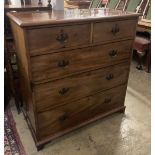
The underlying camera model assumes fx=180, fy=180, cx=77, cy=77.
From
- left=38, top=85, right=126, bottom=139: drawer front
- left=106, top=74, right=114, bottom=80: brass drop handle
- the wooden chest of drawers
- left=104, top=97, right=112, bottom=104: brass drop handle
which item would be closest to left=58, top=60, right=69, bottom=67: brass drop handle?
the wooden chest of drawers

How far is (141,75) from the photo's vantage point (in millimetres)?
2828

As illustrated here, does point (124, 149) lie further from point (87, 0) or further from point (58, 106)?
point (87, 0)

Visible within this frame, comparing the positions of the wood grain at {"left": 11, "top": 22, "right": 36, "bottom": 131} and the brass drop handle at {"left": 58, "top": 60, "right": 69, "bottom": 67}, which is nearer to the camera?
the wood grain at {"left": 11, "top": 22, "right": 36, "bottom": 131}

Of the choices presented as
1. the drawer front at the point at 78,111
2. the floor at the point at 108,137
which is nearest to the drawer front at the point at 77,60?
the drawer front at the point at 78,111

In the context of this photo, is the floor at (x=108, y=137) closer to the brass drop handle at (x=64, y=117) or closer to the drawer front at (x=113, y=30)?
the brass drop handle at (x=64, y=117)

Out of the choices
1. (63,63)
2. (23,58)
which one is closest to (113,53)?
(63,63)

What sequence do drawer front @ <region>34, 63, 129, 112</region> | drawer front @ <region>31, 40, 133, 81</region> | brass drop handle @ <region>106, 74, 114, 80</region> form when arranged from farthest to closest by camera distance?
brass drop handle @ <region>106, 74, 114, 80</region> → drawer front @ <region>34, 63, 129, 112</region> → drawer front @ <region>31, 40, 133, 81</region>

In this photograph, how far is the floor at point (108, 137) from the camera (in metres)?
1.56

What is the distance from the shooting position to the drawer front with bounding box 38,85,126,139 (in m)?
1.48

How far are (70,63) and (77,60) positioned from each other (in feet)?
0.20

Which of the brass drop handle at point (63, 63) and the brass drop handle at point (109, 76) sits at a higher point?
the brass drop handle at point (63, 63)

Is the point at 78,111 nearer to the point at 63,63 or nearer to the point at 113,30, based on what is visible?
the point at 63,63

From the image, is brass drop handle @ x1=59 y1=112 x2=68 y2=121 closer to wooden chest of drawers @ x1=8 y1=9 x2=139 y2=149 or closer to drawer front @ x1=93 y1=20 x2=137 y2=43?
wooden chest of drawers @ x1=8 y1=9 x2=139 y2=149

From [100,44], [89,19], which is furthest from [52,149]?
[89,19]
